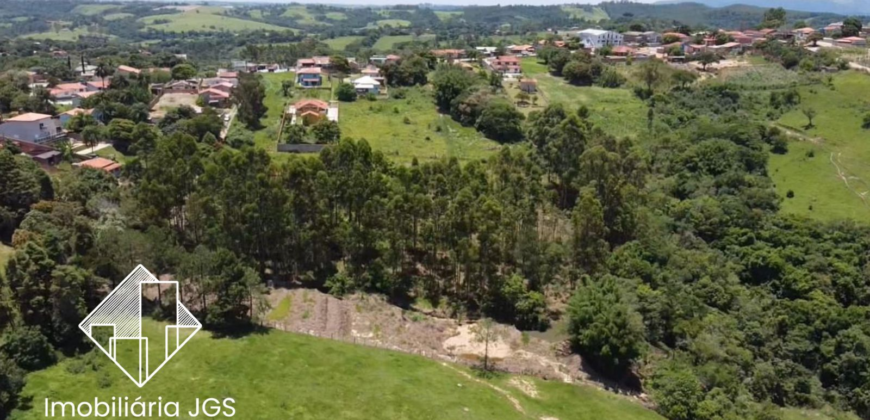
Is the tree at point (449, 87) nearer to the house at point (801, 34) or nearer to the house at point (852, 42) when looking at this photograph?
the house at point (852, 42)

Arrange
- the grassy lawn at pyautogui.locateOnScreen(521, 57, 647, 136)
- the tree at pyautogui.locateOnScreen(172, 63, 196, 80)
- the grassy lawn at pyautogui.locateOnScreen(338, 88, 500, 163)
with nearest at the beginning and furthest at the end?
the grassy lawn at pyautogui.locateOnScreen(338, 88, 500, 163)
the grassy lawn at pyautogui.locateOnScreen(521, 57, 647, 136)
the tree at pyautogui.locateOnScreen(172, 63, 196, 80)

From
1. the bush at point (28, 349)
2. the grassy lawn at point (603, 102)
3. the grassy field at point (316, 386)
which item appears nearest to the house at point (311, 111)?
the grassy lawn at point (603, 102)

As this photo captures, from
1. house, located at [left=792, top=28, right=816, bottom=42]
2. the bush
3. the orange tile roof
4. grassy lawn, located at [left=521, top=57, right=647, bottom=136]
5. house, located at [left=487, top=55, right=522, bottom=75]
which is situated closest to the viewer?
the bush

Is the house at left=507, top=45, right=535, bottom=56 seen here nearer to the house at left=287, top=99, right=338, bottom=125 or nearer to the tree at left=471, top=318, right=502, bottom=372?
the house at left=287, top=99, right=338, bottom=125

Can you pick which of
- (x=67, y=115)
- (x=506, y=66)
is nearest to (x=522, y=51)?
(x=506, y=66)

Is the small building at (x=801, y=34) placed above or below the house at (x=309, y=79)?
above

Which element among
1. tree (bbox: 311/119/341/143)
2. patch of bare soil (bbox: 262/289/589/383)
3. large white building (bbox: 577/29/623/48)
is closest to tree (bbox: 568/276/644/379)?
patch of bare soil (bbox: 262/289/589/383)
